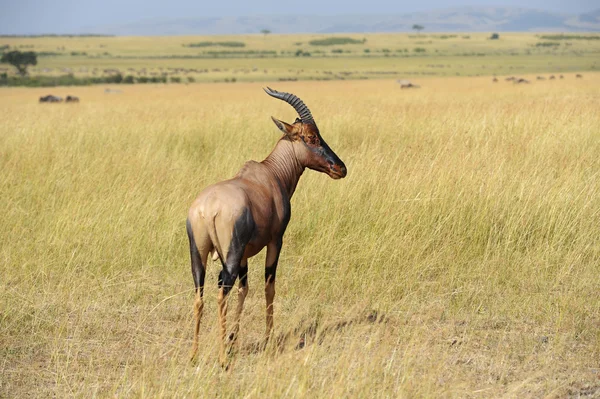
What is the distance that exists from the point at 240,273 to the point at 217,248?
39 cm

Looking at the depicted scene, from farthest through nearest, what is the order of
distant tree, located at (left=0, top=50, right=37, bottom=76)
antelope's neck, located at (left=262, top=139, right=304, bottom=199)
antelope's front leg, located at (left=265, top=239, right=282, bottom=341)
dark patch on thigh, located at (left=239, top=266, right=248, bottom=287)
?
distant tree, located at (left=0, top=50, right=37, bottom=76) < antelope's neck, located at (left=262, top=139, right=304, bottom=199) < antelope's front leg, located at (left=265, top=239, right=282, bottom=341) < dark patch on thigh, located at (left=239, top=266, right=248, bottom=287)

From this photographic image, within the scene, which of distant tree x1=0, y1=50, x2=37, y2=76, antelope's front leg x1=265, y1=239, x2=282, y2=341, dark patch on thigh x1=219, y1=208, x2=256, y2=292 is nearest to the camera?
dark patch on thigh x1=219, y1=208, x2=256, y2=292

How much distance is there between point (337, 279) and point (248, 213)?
2.11 m

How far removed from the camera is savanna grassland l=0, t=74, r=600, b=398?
4812 mm

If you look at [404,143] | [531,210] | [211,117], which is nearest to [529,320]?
[531,210]

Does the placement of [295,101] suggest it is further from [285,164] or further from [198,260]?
[198,260]

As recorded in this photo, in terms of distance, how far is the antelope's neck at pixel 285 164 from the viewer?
5.43 metres

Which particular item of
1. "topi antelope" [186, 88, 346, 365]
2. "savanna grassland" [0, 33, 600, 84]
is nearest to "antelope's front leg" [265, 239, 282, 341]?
"topi antelope" [186, 88, 346, 365]

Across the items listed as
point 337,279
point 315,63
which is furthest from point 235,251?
point 315,63

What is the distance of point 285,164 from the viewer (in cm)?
549

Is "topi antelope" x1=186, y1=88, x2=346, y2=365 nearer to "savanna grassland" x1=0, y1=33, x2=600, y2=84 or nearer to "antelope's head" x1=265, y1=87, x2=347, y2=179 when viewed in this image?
"antelope's head" x1=265, y1=87, x2=347, y2=179

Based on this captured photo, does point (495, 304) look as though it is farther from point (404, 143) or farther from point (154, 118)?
point (154, 118)

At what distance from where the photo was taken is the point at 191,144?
1318 centimetres

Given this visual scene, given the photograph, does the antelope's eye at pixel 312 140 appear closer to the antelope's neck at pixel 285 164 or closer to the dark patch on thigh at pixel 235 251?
the antelope's neck at pixel 285 164
